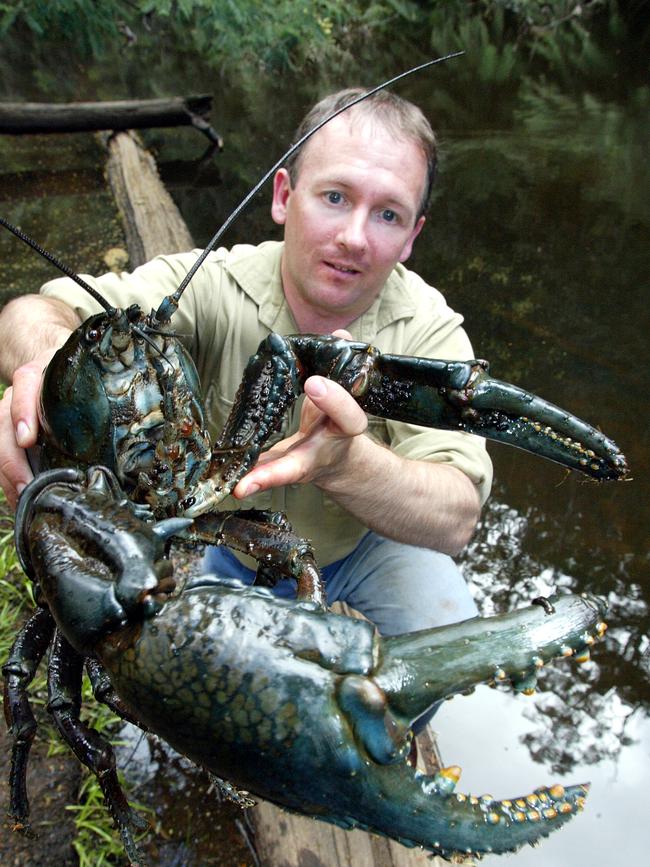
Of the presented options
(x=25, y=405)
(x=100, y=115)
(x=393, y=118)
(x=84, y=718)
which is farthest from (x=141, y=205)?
(x=25, y=405)

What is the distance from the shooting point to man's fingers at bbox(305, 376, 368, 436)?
1832mm

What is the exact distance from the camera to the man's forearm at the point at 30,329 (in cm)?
248

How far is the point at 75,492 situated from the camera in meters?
1.52

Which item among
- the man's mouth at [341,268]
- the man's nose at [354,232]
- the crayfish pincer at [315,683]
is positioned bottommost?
the crayfish pincer at [315,683]

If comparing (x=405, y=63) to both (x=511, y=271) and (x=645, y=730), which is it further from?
(x=645, y=730)

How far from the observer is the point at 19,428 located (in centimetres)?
201

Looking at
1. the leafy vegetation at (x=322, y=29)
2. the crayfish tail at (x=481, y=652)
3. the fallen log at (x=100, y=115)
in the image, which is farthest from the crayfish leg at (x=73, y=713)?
the leafy vegetation at (x=322, y=29)

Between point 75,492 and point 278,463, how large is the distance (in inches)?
22.9

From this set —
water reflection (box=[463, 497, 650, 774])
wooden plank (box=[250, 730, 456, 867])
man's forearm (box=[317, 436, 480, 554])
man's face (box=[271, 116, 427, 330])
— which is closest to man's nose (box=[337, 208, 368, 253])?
man's face (box=[271, 116, 427, 330])

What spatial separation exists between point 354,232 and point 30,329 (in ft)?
4.17

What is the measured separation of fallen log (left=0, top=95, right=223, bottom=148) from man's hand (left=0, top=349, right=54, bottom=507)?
9447mm

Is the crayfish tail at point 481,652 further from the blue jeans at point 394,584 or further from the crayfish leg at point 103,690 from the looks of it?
the blue jeans at point 394,584

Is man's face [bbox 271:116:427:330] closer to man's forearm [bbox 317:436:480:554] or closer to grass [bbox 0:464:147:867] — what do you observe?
man's forearm [bbox 317:436:480:554]

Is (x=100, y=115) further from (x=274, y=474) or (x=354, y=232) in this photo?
(x=274, y=474)
